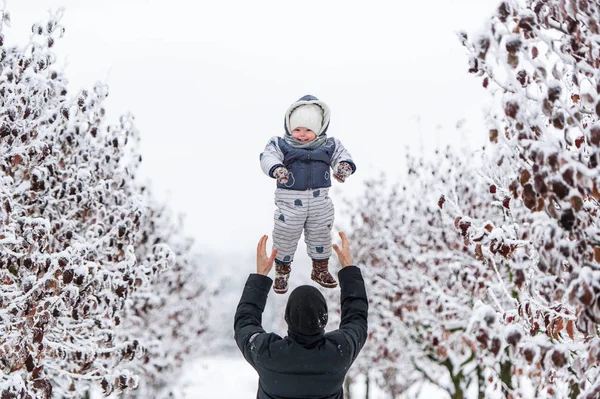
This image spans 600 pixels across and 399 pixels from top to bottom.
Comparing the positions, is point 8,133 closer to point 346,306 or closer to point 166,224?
point 346,306

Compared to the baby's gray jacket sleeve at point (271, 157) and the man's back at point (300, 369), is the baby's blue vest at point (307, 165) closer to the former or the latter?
Result: the baby's gray jacket sleeve at point (271, 157)

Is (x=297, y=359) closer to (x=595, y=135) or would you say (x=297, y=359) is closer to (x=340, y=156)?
(x=340, y=156)

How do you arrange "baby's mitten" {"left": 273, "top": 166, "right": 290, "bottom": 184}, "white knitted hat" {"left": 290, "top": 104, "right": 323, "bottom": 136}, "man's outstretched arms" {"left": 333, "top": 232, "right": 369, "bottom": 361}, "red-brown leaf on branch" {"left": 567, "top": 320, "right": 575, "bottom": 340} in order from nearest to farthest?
"man's outstretched arms" {"left": 333, "top": 232, "right": 369, "bottom": 361} → "baby's mitten" {"left": 273, "top": 166, "right": 290, "bottom": 184} → "white knitted hat" {"left": 290, "top": 104, "right": 323, "bottom": 136} → "red-brown leaf on branch" {"left": 567, "top": 320, "right": 575, "bottom": 340}

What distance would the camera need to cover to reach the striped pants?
3902mm

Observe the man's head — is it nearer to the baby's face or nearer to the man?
the man

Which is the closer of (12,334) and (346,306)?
(346,306)

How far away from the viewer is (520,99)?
2.86m

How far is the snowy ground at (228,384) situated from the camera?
3594 centimetres

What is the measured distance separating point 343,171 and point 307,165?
230 mm

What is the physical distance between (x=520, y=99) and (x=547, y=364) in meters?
1.35

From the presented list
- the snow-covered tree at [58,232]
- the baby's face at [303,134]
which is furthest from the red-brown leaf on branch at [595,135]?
the snow-covered tree at [58,232]

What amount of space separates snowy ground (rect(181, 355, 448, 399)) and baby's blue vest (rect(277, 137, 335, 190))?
28.7 metres

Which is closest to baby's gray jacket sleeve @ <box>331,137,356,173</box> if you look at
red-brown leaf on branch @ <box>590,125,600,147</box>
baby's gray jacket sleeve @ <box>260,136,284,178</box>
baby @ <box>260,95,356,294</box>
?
baby @ <box>260,95,356,294</box>

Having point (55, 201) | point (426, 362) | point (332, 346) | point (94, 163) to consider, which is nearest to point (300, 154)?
point (332, 346)
